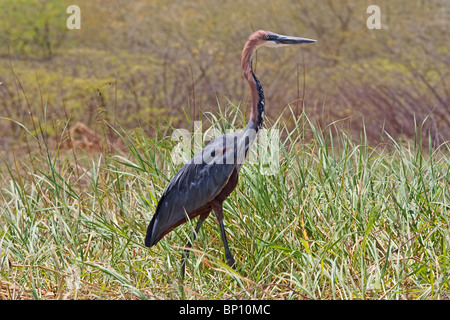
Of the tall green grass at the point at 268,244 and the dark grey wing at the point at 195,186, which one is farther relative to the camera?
the dark grey wing at the point at 195,186

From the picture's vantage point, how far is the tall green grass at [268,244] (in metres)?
2.96

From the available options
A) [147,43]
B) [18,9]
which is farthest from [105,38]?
[18,9]

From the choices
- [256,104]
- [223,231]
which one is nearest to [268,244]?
[223,231]

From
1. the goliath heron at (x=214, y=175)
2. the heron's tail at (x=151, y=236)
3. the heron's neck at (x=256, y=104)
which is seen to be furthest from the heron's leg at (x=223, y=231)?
the heron's neck at (x=256, y=104)

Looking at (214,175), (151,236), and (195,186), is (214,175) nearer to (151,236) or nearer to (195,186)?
(195,186)

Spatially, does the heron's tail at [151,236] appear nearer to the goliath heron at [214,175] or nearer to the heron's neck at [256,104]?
the goliath heron at [214,175]

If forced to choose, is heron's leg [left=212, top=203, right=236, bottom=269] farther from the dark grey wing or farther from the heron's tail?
the heron's tail

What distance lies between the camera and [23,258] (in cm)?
339

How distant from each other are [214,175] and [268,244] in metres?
0.45

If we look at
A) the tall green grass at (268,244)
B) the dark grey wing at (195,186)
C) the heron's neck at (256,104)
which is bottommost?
the tall green grass at (268,244)

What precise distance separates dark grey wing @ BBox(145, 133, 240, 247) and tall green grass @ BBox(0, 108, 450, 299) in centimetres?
23

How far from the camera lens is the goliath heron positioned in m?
3.06

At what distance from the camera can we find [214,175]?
10.2ft
